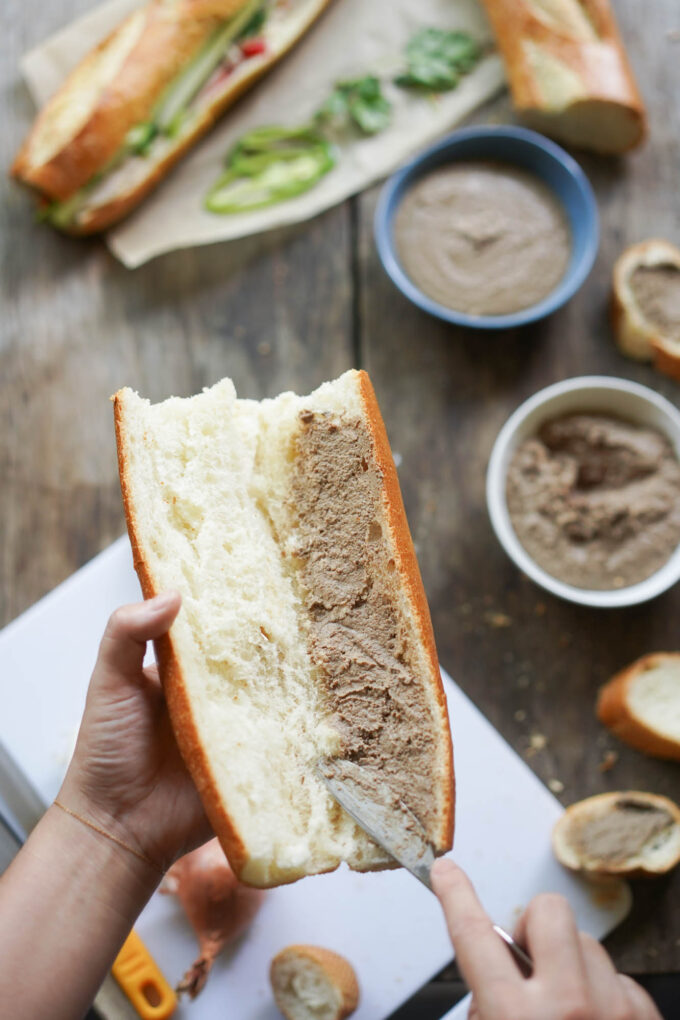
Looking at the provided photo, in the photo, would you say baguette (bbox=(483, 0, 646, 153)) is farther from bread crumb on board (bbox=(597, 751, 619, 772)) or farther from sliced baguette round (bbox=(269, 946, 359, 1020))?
sliced baguette round (bbox=(269, 946, 359, 1020))

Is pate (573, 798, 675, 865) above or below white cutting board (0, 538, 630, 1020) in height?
below

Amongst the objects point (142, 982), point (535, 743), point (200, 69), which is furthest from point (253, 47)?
point (142, 982)

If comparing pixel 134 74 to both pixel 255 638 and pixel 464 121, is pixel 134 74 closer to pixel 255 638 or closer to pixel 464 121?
pixel 464 121

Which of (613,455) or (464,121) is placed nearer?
(613,455)

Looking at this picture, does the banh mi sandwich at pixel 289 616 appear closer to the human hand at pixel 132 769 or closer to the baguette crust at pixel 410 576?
the baguette crust at pixel 410 576

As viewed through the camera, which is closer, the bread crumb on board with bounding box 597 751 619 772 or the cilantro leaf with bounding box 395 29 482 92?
the bread crumb on board with bounding box 597 751 619 772

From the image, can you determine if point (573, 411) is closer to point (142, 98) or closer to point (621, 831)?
point (621, 831)

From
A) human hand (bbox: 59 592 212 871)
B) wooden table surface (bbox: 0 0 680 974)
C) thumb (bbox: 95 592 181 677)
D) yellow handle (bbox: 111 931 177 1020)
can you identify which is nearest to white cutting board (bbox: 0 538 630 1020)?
yellow handle (bbox: 111 931 177 1020)

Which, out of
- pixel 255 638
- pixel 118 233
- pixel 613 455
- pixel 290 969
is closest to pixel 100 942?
pixel 290 969
